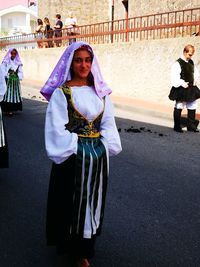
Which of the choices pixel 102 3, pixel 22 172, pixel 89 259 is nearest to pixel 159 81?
pixel 22 172

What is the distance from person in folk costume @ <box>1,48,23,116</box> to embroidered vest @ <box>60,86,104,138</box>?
8082 mm

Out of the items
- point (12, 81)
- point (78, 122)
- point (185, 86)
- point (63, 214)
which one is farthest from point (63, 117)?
point (12, 81)

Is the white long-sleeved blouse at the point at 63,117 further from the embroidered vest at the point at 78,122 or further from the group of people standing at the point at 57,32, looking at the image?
the group of people standing at the point at 57,32

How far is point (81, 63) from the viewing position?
3074 mm

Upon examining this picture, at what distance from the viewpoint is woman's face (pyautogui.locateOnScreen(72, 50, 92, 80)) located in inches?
121

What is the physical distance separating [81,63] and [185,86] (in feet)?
19.5

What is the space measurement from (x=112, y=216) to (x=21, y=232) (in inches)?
35.7

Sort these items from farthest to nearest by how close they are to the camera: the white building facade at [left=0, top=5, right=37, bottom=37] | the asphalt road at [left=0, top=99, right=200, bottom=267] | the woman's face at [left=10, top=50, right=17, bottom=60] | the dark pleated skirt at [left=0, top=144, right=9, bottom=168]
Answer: the white building facade at [left=0, top=5, right=37, bottom=37]
the woman's face at [left=10, top=50, right=17, bottom=60]
the dark pleated skirt at [left=0, top=144, right=9, bottom=168]
the asphalt road at [left=0, top=99, right=200, bottom=267]

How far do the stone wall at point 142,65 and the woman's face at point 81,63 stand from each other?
9.40m

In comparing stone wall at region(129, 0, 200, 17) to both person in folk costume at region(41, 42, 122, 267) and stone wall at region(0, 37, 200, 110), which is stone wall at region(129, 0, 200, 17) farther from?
person in folk costume at region(41, 42, 122, 267)

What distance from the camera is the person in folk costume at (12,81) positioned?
10.9m

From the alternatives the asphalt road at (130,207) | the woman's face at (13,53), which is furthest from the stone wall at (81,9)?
the asphalt road at (130,207)

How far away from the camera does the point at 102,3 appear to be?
26375 mm

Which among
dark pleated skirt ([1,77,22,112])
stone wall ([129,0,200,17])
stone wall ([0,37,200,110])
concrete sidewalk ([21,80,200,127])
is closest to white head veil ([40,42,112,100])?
concrete sidewalk ([21,80,200,127])
